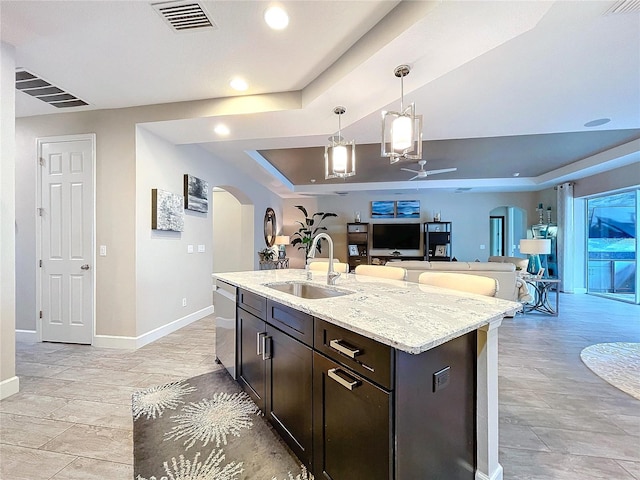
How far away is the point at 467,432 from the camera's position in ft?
4.41

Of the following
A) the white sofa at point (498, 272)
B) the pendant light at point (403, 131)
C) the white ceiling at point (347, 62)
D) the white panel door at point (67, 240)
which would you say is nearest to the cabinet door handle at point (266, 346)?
the pendant light at point (403, 131)

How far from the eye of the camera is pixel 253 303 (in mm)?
2076

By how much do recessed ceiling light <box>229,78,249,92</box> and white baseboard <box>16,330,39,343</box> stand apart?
3.63 metres

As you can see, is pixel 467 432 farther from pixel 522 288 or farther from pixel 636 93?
pixel 522 288

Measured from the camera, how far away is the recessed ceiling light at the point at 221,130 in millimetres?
3330

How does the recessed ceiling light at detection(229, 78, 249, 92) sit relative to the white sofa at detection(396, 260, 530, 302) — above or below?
above

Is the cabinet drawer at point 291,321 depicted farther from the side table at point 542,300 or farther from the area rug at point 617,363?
the side table at point 542,300

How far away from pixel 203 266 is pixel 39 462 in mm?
3134

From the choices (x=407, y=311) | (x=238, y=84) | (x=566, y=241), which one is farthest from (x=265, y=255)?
(x=566, y=241)

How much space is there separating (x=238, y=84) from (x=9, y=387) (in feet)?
10.2

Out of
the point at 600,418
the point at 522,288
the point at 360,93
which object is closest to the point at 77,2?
the point at 360,93

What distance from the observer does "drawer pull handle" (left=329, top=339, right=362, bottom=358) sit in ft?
3.80

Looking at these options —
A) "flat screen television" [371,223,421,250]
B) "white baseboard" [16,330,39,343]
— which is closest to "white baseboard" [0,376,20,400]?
"white baseboard" [16,330,39,343]

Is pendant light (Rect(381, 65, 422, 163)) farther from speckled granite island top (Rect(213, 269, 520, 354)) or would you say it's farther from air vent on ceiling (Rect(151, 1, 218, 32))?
air vent on ceiling (Rect(151, 1, 218, 32))
